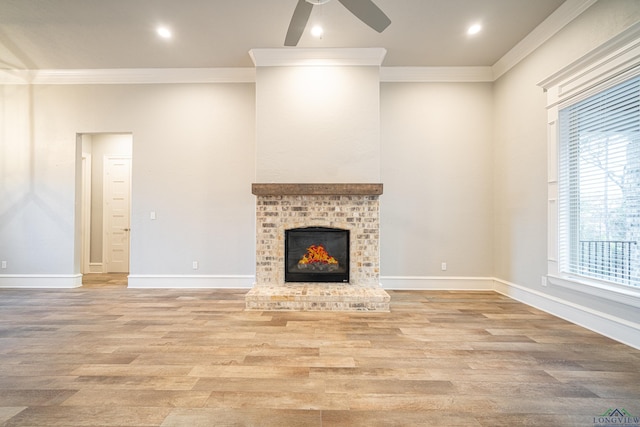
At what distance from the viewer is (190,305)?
12.3 ft

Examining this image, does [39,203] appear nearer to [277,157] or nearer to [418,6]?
[277,157]

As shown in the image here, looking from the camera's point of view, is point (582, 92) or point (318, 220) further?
point (318, 220)

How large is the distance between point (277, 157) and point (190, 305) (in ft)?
7.06

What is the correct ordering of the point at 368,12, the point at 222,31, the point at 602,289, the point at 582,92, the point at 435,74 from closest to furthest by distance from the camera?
the point at 368,12 → the point at 602,289 → the point at 582,92 → the point at 222,31 → the point at 435,74

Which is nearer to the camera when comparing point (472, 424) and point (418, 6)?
point (472, 424)

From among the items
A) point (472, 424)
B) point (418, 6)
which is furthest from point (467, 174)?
point (472, 424)

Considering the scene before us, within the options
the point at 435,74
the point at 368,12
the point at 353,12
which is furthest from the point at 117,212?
the point at 435,74

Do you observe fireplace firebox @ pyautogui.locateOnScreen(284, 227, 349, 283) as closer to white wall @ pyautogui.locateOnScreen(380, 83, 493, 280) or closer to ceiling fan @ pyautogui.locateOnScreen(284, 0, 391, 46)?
white wall @ pyautogui.locateOnScreen(380, 83, 493, 280)

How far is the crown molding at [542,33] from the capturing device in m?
3.06

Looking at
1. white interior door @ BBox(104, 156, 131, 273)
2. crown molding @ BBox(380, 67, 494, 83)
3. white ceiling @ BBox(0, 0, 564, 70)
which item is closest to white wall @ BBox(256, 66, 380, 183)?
white ceiling @ BBox(0, 0, 564, 70)

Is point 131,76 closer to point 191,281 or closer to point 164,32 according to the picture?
point 164,32

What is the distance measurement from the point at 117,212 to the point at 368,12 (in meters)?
5.89

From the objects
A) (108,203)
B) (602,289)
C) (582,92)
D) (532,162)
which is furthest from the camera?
(108,203)

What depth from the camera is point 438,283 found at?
15.0ft
